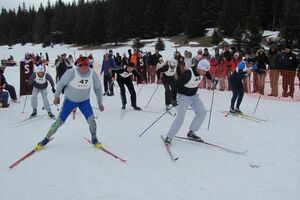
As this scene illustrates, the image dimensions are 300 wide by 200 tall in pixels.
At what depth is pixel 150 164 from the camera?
20.5 feet

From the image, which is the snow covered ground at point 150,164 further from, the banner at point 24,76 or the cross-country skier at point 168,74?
the banner at point 24,76

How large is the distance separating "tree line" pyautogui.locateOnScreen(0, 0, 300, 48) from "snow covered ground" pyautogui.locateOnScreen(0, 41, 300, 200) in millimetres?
28340

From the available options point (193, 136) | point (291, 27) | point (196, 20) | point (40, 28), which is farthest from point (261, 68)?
point (40, 28)

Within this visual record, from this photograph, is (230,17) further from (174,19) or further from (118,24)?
(118,24)

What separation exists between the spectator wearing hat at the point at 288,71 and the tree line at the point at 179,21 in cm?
2178

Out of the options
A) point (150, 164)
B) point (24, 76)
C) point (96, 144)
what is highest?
point (24, 76)

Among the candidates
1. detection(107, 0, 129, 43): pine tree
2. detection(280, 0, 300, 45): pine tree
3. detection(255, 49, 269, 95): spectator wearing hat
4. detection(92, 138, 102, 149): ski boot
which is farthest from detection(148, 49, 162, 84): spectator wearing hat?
detection(107, 0, 129, 43): pine tree

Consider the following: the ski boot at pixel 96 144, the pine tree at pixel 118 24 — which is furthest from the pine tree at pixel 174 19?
the ski boot at pixel 96 144

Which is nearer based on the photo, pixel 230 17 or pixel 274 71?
pixel 274 71

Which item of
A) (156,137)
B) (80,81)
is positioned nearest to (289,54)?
(156,137)

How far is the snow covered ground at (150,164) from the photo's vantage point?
5.13m

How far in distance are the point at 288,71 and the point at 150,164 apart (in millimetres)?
8988

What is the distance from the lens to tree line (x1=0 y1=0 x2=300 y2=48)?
124 ft

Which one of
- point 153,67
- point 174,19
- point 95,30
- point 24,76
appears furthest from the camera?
point 95,30
